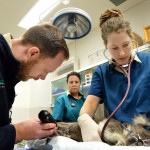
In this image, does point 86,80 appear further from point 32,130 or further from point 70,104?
point 32,130

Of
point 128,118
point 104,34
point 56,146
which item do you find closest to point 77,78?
point 104,34

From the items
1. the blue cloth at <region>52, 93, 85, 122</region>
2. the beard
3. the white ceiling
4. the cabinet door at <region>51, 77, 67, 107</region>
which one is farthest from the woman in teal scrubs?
the cabinet door at <region>51, 77, 67, 107</region>

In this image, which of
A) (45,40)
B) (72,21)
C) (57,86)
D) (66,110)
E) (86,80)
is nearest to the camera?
(45,40)

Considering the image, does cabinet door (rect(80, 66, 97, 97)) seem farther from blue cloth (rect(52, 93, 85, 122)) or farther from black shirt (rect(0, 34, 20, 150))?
black shirt (rect(0, 34, 20, 150))

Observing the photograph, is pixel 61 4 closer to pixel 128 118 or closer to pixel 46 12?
pixel 46 12

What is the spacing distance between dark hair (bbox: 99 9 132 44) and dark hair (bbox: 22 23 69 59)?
0.30 meters

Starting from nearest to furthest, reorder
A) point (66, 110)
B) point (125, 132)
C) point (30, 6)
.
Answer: point (125, 132) → point (66, 110) → point (30, 6)

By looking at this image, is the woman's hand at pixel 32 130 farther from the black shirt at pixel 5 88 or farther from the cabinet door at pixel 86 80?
the cabinet door at pixel 86 80

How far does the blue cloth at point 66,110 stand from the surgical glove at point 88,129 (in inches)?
31.2

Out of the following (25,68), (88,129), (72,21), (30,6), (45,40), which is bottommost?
(88,129)

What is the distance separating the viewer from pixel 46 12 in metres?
2.98

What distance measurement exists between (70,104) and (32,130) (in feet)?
3.94

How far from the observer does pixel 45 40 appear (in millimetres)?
904

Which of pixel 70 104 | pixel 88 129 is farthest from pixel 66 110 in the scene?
pixel 88 129
